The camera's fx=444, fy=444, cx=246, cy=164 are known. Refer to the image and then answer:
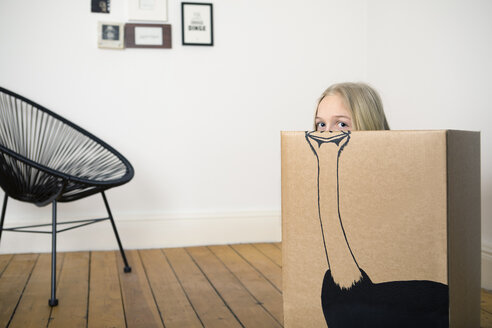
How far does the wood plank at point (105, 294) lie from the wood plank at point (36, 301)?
0.49 ft

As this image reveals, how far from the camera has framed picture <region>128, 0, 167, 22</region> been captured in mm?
2395

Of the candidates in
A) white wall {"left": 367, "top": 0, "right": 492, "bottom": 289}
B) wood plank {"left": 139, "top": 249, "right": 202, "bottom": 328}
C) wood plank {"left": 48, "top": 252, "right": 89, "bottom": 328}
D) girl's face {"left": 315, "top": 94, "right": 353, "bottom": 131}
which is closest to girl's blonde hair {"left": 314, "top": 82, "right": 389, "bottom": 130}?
girl's face {"left": 315, "top": 94, "right": 353, "bottom": 131}

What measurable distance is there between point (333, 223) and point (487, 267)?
1170mm

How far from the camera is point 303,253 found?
80cm

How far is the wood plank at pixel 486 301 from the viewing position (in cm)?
146

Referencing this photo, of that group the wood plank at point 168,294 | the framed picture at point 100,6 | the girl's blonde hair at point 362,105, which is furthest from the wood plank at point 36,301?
the framed picture at point 100,6

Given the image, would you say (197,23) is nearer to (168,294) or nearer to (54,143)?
(54,143)

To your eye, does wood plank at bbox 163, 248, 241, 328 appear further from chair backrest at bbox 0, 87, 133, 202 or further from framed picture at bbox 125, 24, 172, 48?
framed picture at bbox 125, 24, 172, 48

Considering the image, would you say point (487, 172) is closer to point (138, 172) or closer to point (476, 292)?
point (476, 292)

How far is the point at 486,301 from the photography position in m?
1.52

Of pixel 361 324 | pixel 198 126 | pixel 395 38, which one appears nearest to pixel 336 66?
pixel 395 38

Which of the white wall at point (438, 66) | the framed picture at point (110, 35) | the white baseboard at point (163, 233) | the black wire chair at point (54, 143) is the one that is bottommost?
the white baseboard at point (163, 233)

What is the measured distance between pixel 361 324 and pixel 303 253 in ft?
0.52

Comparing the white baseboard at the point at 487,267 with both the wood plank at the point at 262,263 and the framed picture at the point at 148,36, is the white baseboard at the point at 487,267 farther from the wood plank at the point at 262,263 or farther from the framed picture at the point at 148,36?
the framed picture at the point at 148,36
